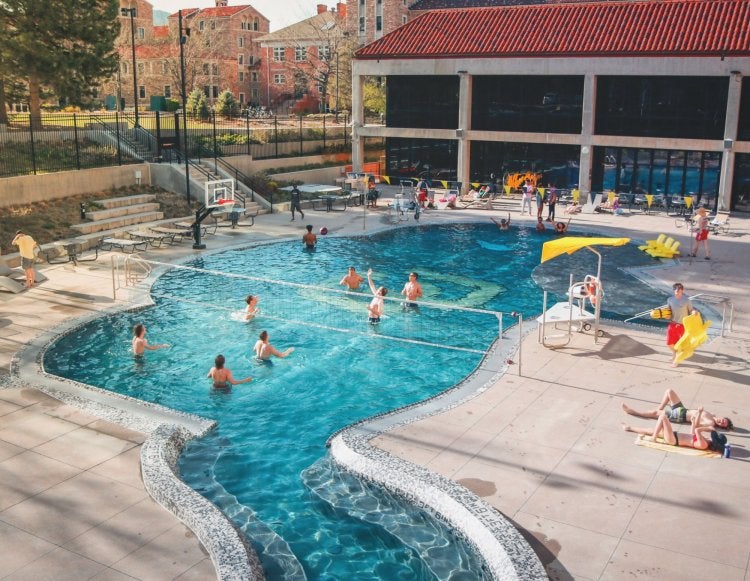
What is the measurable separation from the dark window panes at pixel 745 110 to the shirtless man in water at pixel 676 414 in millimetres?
28783

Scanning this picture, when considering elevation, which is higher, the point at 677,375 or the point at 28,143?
the point at 28,143

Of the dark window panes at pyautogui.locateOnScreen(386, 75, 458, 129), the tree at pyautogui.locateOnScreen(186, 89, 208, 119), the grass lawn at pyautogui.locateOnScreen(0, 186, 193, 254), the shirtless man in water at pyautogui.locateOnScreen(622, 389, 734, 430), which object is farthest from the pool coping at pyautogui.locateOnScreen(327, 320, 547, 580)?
the tree at pyautogui.locateOnScreen(186, 89, 208, 119)

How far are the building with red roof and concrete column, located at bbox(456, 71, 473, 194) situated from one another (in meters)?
0.08

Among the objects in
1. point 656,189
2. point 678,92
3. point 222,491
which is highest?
point 678,92

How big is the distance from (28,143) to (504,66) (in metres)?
25.4

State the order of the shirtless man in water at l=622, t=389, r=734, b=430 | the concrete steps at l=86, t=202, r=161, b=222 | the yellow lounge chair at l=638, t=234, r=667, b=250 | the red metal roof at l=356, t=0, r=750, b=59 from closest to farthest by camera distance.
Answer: the shirtless man in water at l=622, t=389, r=734, b=430 → the yellow lounge chair at l=638, t=234, r=667, b=250 → the concrete steps at l=86, t=202, r=161, b=222 → the red metal roof at l=356, t=0, r=750, b=59

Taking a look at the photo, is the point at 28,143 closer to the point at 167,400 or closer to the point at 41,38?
the point at 41,38

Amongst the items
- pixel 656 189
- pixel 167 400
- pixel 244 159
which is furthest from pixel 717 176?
pixel 167 400

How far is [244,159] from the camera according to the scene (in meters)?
43.2

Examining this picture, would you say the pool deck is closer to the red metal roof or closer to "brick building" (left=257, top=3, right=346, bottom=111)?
the red metal roof

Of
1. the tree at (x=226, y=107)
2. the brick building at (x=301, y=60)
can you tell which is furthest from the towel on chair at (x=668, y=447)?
the brick building at (x=301, y=60)

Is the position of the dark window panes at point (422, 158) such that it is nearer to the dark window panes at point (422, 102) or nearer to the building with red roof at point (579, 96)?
the building with red roof at point (579, 96)

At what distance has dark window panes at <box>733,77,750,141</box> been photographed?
124ft

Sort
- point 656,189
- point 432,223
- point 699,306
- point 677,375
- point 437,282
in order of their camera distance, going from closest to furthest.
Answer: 1. point 677,375
2. point 699,306
3. point 437,282
4. point 432,223
5. point 656,189
